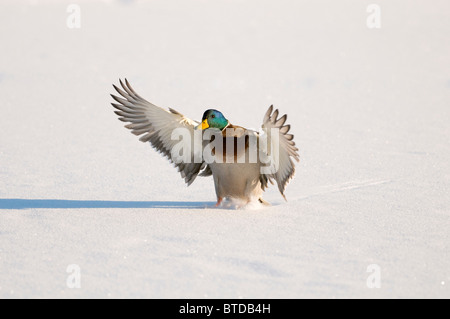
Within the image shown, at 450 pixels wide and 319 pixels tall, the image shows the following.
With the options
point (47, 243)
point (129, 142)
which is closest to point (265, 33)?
point (129, 142)

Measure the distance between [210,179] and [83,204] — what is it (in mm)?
1364

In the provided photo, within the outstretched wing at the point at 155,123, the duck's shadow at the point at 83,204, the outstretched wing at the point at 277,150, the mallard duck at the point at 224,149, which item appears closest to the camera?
the outstretched wing at the point at 277,150

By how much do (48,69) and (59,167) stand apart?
4218mm

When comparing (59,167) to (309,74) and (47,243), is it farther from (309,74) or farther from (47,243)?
(309,74)

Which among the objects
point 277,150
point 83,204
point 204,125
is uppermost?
point 204,125

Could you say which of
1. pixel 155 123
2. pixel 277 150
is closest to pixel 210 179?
pixel 155 123

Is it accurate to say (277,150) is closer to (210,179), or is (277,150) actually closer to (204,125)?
(204,125)

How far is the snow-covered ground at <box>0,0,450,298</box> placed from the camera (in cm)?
336

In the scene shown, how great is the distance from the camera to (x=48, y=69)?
948 cm

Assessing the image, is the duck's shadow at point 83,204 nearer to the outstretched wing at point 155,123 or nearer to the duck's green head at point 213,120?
the outstretched wing at point 155,123

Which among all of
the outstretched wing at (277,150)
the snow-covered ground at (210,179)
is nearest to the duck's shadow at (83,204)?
the snow-covered ground at (210,179)

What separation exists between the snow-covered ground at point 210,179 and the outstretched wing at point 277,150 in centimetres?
25

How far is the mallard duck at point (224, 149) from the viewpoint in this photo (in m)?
4.31

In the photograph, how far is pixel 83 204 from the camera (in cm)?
460
